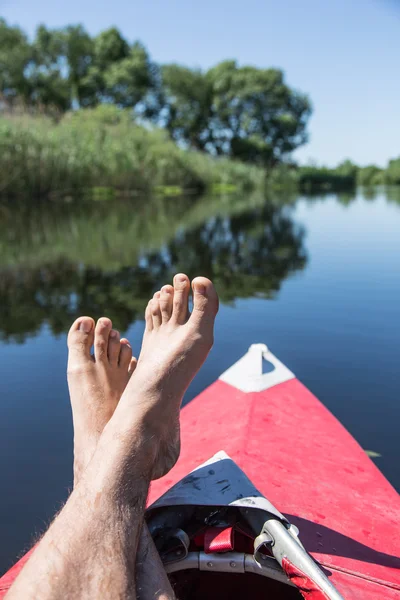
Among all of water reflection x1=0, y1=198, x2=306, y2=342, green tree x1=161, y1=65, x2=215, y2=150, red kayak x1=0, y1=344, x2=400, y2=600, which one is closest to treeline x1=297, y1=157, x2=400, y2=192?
green tree x1=161, y1=65, x2=215, y2=150

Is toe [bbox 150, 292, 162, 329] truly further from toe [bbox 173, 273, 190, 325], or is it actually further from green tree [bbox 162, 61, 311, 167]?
green tree [bbox 162, 61, 311, 167]

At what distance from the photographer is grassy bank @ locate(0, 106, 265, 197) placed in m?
14.6

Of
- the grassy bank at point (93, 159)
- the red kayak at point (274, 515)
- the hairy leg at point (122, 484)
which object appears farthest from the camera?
the grassy bank at point (93, 159)

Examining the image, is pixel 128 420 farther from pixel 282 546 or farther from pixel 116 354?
pixel 116 354

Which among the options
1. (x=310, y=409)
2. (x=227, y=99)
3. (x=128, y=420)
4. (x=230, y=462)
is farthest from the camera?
(x=227, y=99)

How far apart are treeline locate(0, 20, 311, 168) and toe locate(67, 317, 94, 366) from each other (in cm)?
3413

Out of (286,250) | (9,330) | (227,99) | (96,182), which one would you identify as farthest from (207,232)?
(227,99)

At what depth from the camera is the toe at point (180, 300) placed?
63.6 inches

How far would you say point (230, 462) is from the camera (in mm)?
1285

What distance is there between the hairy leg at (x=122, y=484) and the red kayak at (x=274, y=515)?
0.44ft

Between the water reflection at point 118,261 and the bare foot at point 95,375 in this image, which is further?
the water reflection at point 118,261

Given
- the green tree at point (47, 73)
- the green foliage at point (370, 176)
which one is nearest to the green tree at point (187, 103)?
the green tree at point (47, 73)

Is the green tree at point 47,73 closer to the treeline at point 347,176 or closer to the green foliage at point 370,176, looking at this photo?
the treeline at point 347,176

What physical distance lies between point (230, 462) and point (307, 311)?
133 inches
